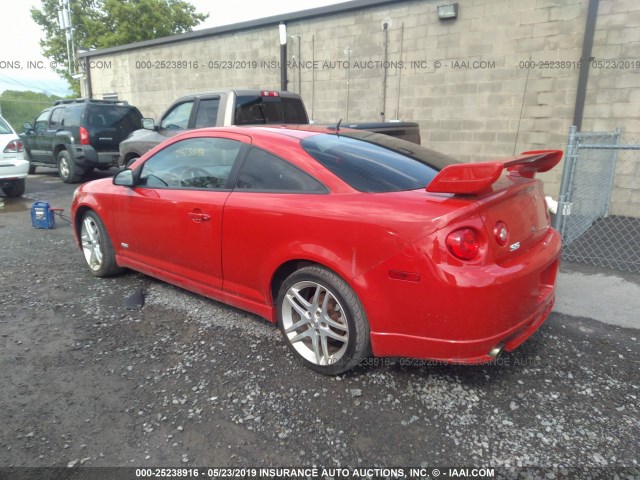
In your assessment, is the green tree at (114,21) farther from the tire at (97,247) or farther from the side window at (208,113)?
the tire at (97,247)

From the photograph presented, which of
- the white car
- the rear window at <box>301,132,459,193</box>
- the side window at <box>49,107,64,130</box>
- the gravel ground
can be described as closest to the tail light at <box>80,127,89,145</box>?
the side window at <box>49,107,64,130</box>

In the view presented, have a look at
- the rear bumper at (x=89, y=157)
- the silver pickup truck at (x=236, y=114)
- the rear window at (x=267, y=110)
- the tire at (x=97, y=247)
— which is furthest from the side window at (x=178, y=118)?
the rear bumper at (x=89, y=157)

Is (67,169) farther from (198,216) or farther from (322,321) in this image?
(322,321)

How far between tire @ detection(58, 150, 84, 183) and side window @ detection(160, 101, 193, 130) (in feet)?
13.2

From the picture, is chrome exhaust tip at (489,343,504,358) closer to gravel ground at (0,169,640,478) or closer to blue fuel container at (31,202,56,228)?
gravel ground at (0,169,640,478)

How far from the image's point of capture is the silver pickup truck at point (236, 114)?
6.63 meters

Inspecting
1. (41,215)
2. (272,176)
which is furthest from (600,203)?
(41,215)

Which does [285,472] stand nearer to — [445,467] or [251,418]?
[251,418]

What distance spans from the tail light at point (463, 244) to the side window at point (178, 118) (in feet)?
19.8

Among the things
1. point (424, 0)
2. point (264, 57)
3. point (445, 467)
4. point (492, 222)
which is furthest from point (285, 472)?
point (264, 57)

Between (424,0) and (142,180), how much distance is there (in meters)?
7.27

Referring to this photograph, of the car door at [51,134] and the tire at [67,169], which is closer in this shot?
the tire at [67,169]

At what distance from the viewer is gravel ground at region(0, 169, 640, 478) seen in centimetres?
219

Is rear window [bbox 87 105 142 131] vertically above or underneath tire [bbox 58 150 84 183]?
above
